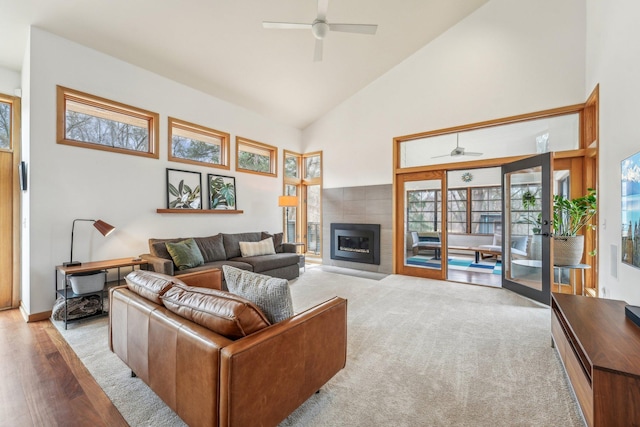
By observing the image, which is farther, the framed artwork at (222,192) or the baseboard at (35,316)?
the framed artwork at (222,192)

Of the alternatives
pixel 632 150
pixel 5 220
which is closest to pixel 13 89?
pixel 5 220

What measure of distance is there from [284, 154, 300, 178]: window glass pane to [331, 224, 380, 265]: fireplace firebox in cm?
165

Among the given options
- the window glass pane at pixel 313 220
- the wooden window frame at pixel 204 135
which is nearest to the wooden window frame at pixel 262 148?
the wooden window frame at pixel 204 135

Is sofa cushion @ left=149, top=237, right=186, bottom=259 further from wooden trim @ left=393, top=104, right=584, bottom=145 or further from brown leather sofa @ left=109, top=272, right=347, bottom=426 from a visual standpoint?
wooden trim @ left=393, top=104, right=584, bottom=145

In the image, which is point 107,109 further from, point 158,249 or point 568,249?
point 568,249

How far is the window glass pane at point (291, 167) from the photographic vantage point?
6805 millimetres

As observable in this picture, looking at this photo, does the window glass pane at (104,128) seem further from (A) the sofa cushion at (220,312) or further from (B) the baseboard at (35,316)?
(A) the sofa cushion at (220,312)

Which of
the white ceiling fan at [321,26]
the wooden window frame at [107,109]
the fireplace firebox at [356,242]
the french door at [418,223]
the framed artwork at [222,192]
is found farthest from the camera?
the fireplace firebox at [356,242]

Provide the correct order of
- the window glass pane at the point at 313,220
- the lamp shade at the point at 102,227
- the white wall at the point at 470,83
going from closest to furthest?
the lamp shade at the point at 102,227
the white wall at the point at 470,83
the window glass pane at the point at 313,220

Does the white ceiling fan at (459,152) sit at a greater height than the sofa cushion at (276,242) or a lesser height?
greater

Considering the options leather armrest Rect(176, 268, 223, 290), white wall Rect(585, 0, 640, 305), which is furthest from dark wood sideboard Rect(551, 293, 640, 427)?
leather armrest Rect(176, 268, 223, 290)

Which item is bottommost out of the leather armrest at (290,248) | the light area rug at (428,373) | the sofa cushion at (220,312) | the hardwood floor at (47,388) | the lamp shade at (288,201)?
the hardwood floor at (47,388)

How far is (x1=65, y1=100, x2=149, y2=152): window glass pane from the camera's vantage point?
142 inches

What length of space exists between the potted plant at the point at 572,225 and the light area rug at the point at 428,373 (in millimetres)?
760
